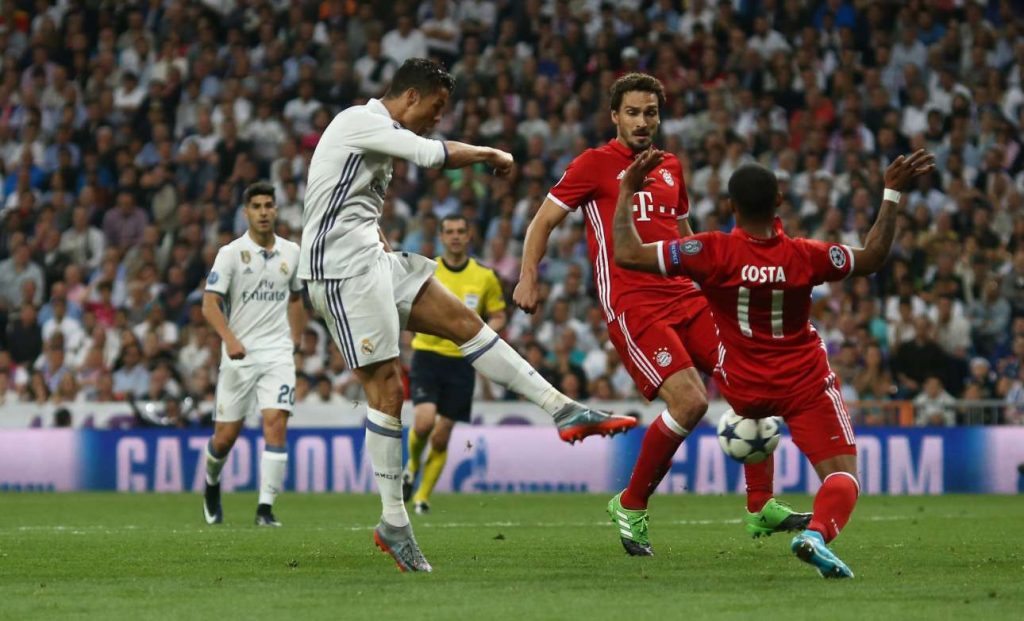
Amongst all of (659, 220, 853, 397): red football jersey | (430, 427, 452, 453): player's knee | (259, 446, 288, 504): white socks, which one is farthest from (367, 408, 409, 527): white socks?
(430, 427, 452, 453): player's knee

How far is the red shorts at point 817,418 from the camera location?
7.52m

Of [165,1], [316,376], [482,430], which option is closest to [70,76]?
[165,1]

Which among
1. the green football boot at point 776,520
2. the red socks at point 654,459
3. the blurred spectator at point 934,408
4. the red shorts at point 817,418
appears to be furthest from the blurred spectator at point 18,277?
the red shorts at point 817,418

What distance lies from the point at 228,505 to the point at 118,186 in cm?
888

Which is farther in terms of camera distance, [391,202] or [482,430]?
[391,202]

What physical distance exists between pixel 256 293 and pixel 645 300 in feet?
15.6

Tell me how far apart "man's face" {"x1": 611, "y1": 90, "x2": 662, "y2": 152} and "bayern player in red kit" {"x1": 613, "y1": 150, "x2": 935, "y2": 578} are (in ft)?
6.20

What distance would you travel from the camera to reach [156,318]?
20.8 m

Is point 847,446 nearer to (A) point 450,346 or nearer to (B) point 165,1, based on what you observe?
(A) point 450,346

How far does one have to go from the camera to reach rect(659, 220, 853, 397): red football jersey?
7.39 m

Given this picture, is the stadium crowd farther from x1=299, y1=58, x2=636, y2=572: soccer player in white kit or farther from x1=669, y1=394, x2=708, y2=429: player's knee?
x1=299, y1=58, x2=636, y2=572: soccer player in white kit

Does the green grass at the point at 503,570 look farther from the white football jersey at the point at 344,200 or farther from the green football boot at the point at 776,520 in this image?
the white football jersey at the point at 344,200

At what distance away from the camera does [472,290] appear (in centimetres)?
1488

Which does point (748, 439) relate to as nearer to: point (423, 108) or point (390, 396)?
point (390, 396)
